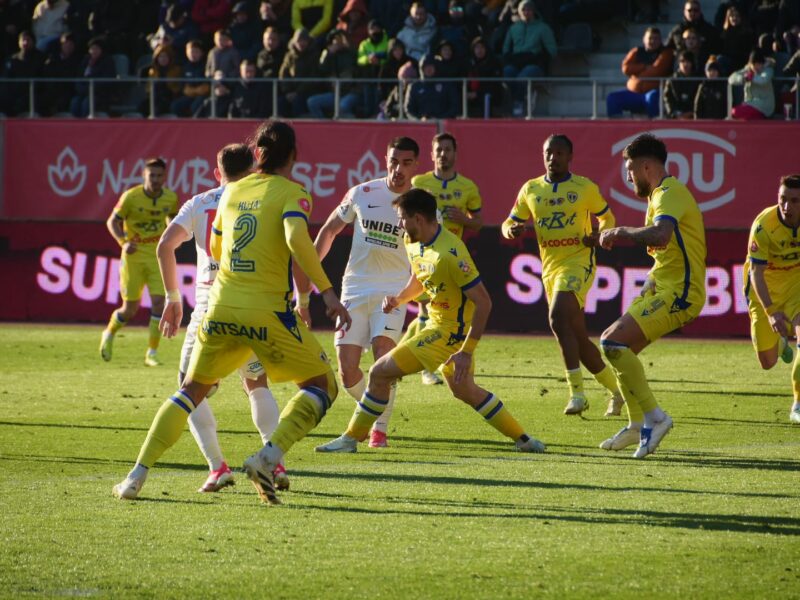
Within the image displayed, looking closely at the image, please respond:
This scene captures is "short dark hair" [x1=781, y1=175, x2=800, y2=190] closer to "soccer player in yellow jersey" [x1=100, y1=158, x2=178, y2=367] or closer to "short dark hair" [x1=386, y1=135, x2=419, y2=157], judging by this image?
"short dark hair" [x1=386, y1=135, x2=419, y2=157]

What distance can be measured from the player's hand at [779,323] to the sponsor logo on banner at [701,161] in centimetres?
872

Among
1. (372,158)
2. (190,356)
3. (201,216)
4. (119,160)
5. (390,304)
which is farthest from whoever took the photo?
(119,160)

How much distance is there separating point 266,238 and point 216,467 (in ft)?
5.26

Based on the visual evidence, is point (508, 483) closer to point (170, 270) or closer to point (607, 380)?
point (170, 270)

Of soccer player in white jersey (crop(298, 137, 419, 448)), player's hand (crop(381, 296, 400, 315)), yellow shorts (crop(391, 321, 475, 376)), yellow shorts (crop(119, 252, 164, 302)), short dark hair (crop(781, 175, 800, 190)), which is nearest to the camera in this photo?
yellow shorts (crop(391, 321, 475, 376))

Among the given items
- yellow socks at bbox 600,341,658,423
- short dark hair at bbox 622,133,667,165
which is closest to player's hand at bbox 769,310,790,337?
yellow socks at bbox 600,341,658,423

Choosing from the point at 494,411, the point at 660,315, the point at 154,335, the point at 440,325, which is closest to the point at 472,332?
the point at 440,325

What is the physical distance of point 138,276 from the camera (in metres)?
17.5

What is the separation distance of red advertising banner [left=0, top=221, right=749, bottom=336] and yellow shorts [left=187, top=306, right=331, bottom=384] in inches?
490

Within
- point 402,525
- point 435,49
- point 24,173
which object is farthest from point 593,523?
point 24,173

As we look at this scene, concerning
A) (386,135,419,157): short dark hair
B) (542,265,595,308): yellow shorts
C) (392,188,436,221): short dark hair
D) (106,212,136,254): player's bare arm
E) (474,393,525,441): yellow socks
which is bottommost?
(106,212,136,254): player's bare arm

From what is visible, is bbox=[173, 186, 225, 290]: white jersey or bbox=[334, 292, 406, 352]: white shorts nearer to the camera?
bbox=[173, 186, 225, 290]: white jersey

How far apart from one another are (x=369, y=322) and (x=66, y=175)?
42.8 ft

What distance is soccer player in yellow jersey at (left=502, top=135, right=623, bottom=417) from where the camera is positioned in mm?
12055
